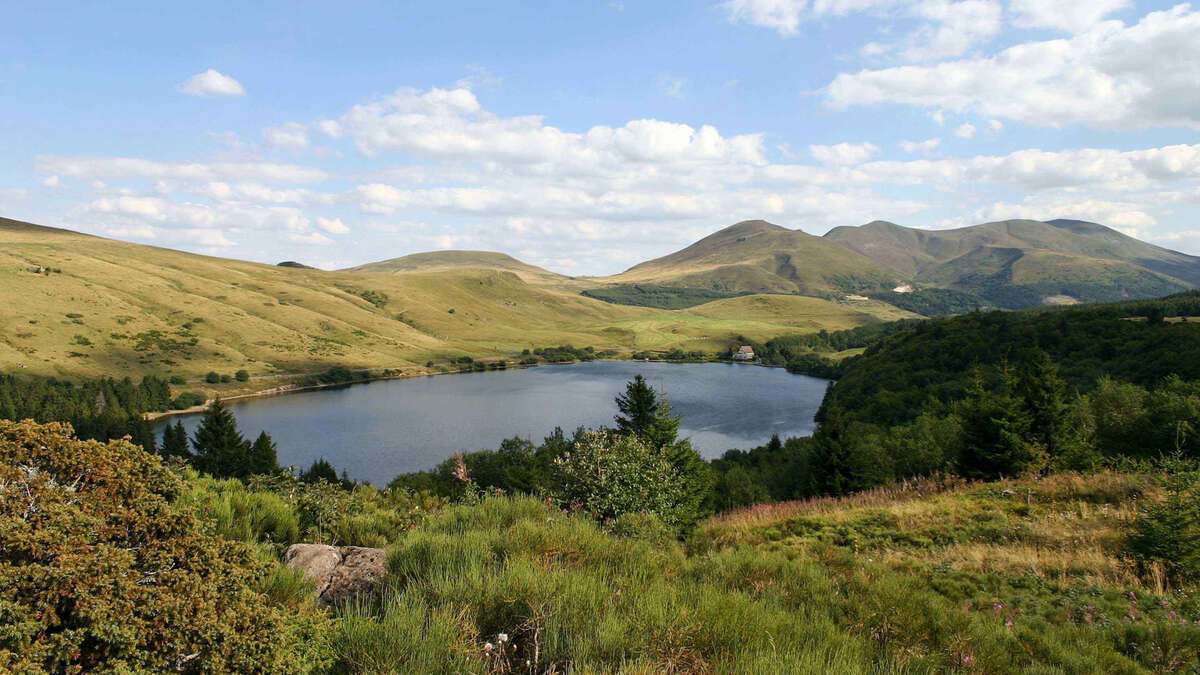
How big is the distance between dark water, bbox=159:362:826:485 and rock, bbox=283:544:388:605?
7450 cm

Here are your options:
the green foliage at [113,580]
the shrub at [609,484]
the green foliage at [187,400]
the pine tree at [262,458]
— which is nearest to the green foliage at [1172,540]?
the shrub at [609,484]

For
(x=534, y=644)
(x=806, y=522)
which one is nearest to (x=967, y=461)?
(x=806, y=522)

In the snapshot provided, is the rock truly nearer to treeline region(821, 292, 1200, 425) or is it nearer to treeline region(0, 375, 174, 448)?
treeline region(821, 292, 1200, 425)

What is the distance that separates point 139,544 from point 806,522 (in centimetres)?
1551

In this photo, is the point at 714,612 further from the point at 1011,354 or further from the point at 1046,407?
the point at 1011,354

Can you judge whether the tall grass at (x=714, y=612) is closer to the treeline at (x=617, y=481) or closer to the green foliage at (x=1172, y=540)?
the green foliage at (x=1172, y=540)

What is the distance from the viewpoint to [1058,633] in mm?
7250

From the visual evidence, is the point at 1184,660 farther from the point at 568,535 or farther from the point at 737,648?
the point at 568,535

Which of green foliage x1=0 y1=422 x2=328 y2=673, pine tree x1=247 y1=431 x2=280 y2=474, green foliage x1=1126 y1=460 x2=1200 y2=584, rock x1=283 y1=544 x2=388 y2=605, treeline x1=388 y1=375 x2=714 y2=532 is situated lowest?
pine tree x1=247 y1=431 x2=280 y2=474

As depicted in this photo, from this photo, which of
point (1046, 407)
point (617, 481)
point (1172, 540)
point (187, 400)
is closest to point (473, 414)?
point (187, 400)

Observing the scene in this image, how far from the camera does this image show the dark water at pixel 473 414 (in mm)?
91625

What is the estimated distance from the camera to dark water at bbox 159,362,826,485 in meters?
91.6

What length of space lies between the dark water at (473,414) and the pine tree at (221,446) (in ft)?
50.6

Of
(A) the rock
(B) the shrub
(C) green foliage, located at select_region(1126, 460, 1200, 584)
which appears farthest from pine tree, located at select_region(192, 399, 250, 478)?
(C) green foliage, located at select_region(1126, 460, 1200, 584)
